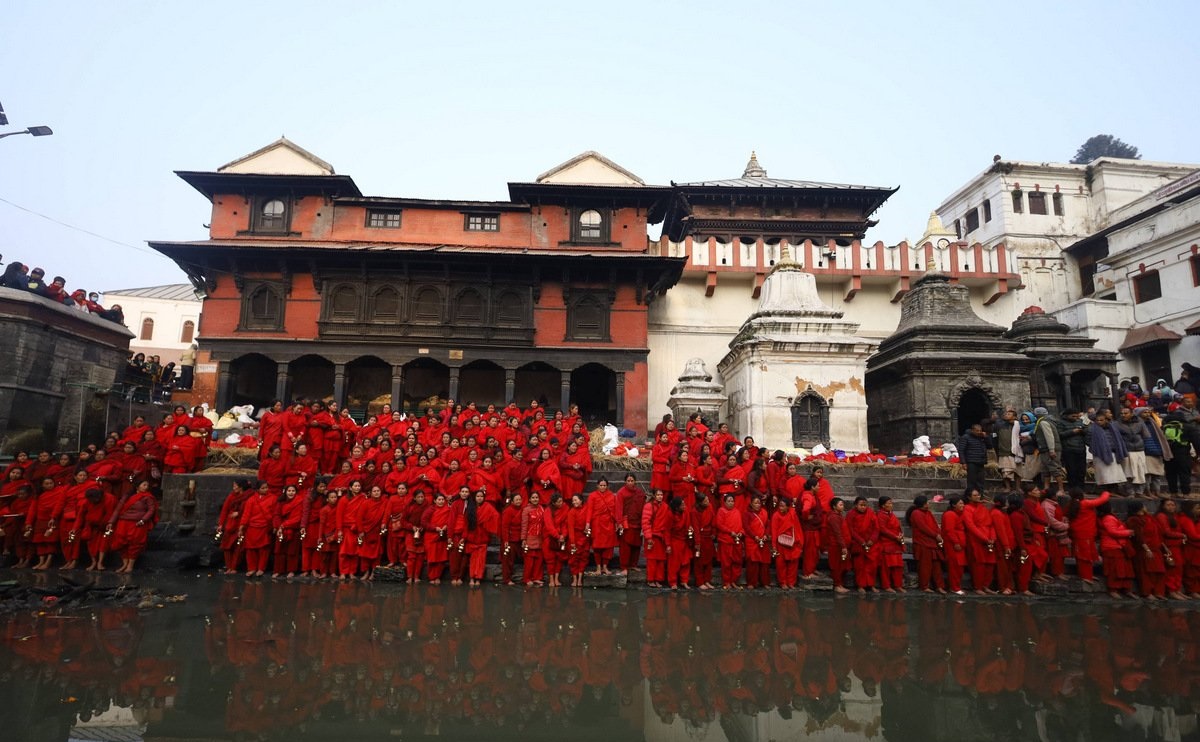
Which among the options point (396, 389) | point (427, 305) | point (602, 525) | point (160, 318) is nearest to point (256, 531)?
point (602, 525)

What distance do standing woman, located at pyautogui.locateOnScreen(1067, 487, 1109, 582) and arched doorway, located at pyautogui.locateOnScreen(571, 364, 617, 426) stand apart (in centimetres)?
1449

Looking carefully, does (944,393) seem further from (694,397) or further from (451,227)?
(451,227)

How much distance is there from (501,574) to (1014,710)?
19.8 feet

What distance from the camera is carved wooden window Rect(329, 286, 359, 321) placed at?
19422mm

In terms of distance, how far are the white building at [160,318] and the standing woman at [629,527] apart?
44876mm

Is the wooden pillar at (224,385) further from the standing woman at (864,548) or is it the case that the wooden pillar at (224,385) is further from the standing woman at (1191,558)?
the standing woman at (1191,558)

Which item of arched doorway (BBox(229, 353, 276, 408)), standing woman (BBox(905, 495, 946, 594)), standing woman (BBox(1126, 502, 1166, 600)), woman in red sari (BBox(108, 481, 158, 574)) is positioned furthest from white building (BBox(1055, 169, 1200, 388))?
arched doorway (BBox(229, 353, 276, 408))

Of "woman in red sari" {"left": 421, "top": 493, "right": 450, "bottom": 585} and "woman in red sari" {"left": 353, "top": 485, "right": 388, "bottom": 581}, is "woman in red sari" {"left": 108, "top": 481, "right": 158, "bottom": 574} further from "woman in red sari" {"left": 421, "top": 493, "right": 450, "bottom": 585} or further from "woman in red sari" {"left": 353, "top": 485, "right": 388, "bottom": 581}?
"woman in red sari" {"left": 421, "top": 493, "right": 450, "bottom": 585}

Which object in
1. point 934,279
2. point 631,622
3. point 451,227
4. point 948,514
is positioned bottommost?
point 631,622

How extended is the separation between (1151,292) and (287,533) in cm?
3069

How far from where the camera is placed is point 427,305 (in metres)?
19.7

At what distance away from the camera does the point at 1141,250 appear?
24469mm

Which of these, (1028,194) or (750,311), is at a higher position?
(1028,194)

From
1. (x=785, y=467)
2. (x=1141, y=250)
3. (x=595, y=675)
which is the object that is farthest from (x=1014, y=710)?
(x=1141, y=250)
